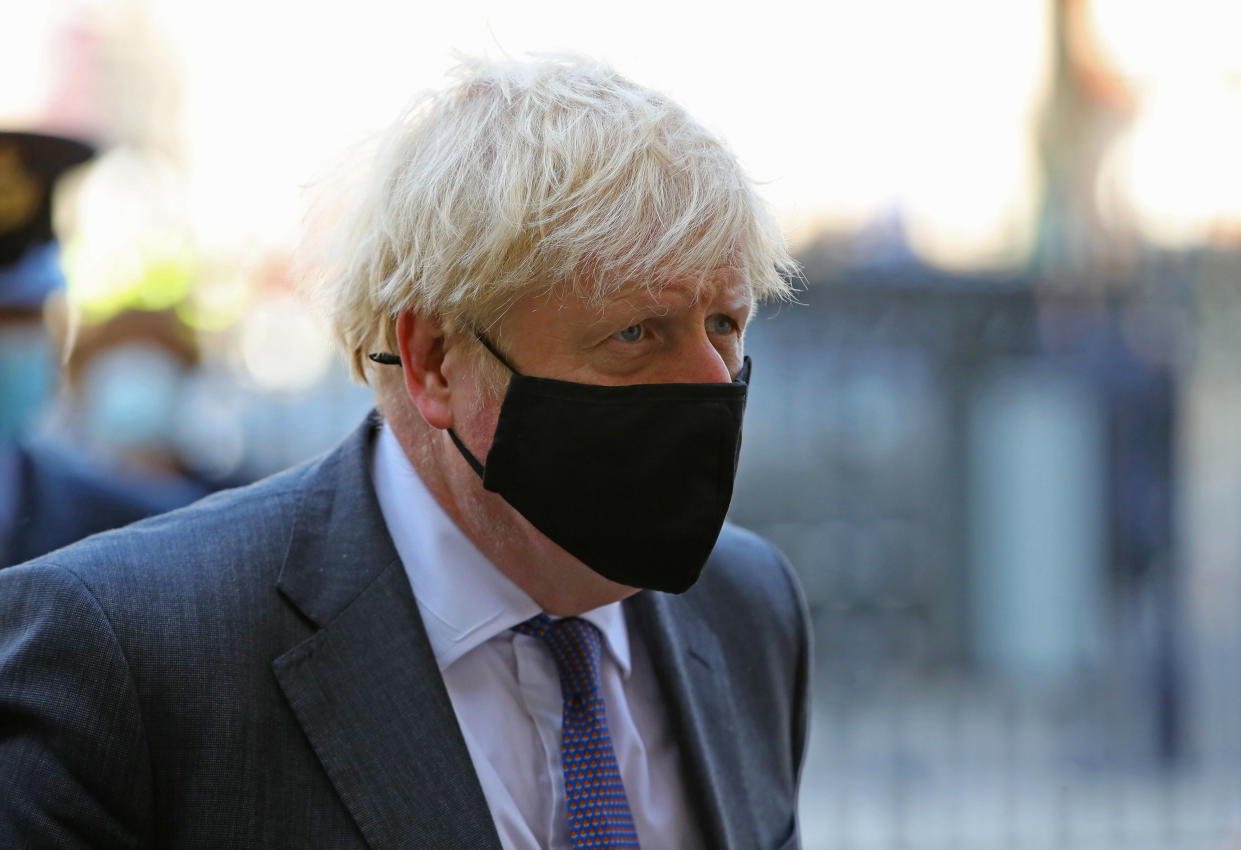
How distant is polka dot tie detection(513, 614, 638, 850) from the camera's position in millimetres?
1773

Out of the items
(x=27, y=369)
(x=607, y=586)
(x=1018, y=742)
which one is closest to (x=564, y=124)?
(x=607, y=586)

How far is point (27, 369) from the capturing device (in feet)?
10.8

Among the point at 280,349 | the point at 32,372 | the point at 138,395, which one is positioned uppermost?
the point at 32,372

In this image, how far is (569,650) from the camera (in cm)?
189

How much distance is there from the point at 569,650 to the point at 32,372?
209 centimetres

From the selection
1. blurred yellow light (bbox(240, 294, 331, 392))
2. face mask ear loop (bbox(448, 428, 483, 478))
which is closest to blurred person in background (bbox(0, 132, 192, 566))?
face mask ear loop (bbox(448, 428, 483, 478))

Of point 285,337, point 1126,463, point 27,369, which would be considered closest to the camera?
point 27,369

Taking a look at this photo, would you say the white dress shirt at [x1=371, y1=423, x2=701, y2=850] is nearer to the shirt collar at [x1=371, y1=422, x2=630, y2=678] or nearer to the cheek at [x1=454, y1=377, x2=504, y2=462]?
the shirt collar at [x1=371, y1=422, x2=630, y2=678]

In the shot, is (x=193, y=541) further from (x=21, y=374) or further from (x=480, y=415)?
(x=21, y=374)

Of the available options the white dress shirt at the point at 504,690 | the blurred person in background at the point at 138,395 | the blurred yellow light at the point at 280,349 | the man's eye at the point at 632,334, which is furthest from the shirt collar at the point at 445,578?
the blurred yellow light at the point at 280,349

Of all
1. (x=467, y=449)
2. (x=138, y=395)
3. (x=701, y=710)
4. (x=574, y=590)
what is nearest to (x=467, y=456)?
(x=467, y=449)

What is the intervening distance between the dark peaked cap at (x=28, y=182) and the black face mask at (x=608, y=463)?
6.16 feet

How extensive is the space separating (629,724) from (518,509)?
0.42 m

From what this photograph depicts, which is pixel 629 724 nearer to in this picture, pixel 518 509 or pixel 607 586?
pixel 607 586
